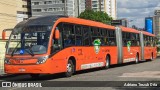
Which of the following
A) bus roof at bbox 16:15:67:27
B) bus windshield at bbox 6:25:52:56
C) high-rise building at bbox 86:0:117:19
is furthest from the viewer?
high-rise building at bbox 86:0:117:19

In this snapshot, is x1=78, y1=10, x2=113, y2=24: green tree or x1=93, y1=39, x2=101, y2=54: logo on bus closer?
x1=93, y1=39, x2=101, y2=54: logo on bus

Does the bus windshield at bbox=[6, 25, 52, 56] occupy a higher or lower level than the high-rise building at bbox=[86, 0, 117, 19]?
lower

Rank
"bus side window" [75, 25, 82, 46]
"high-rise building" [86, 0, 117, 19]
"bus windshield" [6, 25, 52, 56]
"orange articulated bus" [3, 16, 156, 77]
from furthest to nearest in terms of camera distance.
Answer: "high-rise building" [86, 0, 117, 19] → "bus side window" [75, 25, 82, 46] → "bus windshield" [6, 25, 52, 56] → "orange articulated bus" [3, 16, 156, 77]

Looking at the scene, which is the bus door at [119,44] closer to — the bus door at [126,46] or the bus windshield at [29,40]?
the bus door at [126,46]

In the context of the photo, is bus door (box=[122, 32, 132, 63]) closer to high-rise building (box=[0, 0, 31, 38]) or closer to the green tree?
the green tree

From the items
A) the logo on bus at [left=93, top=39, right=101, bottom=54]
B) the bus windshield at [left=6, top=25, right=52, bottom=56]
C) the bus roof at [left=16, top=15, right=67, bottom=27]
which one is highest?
the bus roof at [left=16, top=15, right=67, bottom=27]

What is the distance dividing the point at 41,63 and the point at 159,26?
170002 mm

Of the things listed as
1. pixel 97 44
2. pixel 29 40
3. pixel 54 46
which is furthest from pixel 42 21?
pixel 97 44

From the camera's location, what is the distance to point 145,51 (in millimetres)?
38188

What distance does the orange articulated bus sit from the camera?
17.5 meters

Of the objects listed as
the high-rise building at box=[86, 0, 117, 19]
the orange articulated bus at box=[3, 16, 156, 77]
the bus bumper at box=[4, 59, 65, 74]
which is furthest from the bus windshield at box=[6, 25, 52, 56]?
the high-rise building at box=[86, 0, 117, 19]

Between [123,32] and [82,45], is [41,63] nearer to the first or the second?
[82,45]

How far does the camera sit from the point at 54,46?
59.7 feet

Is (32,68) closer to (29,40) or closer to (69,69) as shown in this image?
(29,40)
